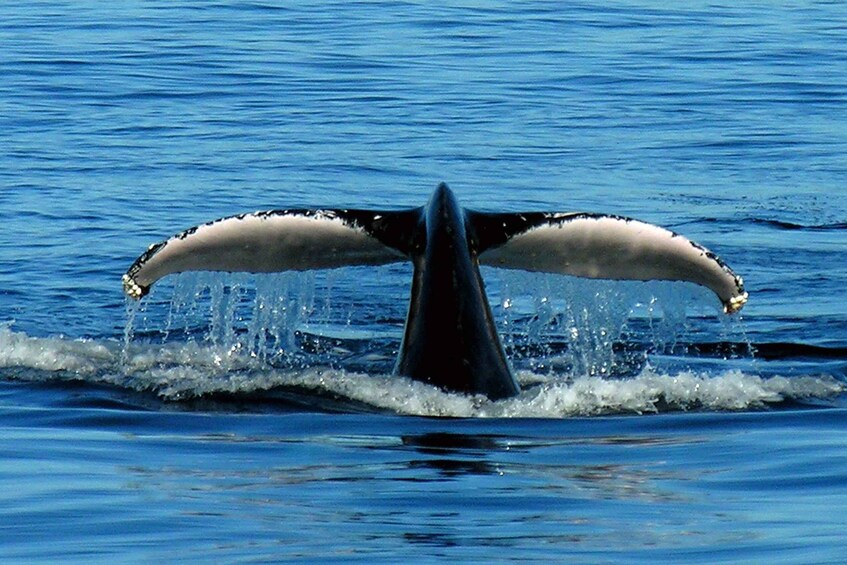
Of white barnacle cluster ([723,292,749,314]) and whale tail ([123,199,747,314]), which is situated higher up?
whale tail ([123,199,747,314])

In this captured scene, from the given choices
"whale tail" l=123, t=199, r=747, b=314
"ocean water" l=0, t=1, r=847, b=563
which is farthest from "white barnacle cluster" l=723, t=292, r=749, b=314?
"ocean water" l=0, t=1, r=847, b=563

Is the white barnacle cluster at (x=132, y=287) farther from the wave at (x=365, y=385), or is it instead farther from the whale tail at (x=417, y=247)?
the wave at (x=365, y=385)

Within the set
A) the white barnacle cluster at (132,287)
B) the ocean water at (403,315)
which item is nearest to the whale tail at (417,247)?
the white barnacle cluster at (132,287)

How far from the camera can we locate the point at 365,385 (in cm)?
1000

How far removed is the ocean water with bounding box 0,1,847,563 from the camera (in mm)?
7027

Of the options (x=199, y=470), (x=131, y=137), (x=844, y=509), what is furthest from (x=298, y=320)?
(x=131, y=137)

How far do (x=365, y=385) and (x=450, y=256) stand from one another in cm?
90

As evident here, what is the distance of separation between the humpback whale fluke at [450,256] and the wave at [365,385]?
161 millimetres

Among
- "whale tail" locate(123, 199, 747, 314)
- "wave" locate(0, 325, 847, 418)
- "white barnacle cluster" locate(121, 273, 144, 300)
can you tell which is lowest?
"wave" locate(0, 325, 847, 418)

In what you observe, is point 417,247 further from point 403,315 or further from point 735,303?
point 403,315

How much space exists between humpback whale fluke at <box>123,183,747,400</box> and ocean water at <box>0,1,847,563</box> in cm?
16

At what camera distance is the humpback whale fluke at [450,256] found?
9328 mm

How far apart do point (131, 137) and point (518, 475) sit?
13851mm

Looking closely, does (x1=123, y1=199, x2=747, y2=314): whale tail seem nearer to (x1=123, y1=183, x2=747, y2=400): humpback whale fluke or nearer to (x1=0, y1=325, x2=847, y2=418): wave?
(x1=123, y1=183, x2=747, y2=400): humpback whale fluke
